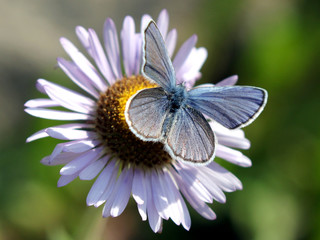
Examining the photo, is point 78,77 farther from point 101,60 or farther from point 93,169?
point 93,169

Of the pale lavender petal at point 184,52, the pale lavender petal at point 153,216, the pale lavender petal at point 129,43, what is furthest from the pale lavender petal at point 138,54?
the pale lavender petal at point 153,216

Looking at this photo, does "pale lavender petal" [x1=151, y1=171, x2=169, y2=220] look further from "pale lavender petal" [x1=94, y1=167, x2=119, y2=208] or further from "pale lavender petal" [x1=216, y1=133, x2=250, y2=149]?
"pale lavender petal" [x1=216, y1=133, x2=250, y2=149]

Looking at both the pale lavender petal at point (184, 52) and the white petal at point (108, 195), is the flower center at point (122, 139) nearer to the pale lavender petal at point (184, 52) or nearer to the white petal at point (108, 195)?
the white petal at point (108, 195)

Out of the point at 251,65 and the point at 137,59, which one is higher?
the point at 137,59

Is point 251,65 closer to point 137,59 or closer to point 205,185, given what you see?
point 137,59

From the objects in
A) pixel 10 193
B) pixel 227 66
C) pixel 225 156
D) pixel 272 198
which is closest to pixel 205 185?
pixel 225 156
